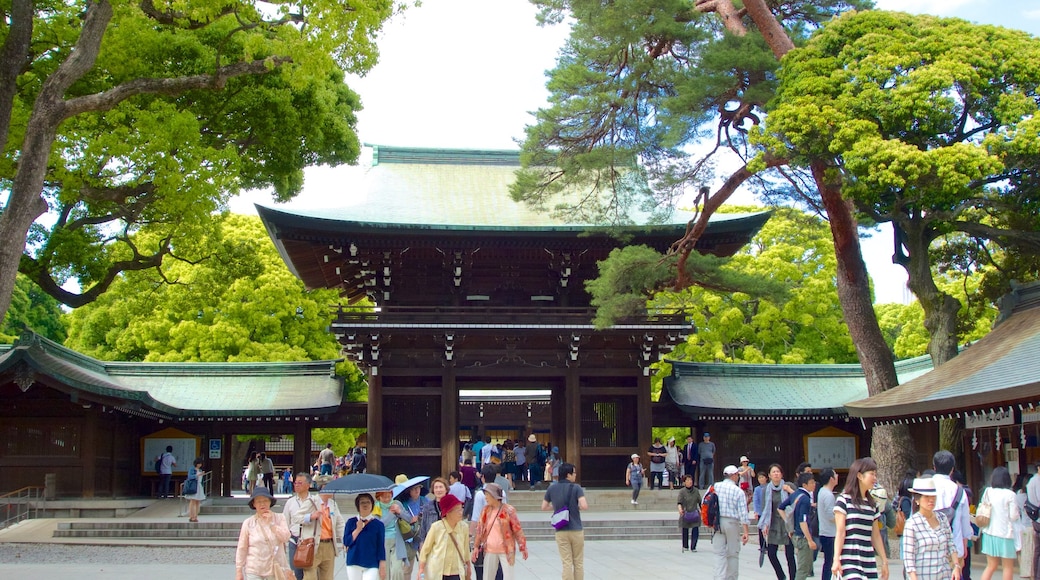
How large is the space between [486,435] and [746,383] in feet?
43.5

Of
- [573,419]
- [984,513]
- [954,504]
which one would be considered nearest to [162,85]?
[954,504]

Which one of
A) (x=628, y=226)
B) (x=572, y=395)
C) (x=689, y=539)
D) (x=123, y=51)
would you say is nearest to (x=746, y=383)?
(x=572, y=395)

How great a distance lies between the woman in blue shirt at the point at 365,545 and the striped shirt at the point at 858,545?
4.12 m

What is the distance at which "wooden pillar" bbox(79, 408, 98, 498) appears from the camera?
22.9 meters

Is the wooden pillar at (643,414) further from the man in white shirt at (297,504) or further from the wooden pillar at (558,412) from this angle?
the man in white shirt at (297,504)

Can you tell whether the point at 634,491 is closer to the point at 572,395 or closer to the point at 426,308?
the point at 572,395

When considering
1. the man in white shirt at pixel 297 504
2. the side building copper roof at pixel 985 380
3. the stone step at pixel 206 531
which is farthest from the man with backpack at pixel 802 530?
the stone step at pixel 206 531

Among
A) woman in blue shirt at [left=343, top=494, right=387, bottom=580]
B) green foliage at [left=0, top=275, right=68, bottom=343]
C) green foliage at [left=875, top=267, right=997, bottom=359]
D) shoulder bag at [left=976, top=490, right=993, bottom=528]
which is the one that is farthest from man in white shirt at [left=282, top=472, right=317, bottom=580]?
green foliage at [left=0, top=275, right=68, bottom=343]

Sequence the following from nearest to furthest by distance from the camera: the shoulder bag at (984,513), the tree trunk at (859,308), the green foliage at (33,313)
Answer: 1. the shoulder bag at (984,513)
2. the tree trunk at (859,308)
3. the green foliage at (33,313)

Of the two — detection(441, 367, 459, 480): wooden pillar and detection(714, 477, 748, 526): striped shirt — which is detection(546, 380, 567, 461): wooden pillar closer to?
detection(441, 367, 459, 480): wooden pillar

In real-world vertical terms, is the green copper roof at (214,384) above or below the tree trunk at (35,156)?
below

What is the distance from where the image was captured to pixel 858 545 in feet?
26.3

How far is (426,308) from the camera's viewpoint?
24547 millimetres

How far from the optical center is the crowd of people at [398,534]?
28.8 ft
